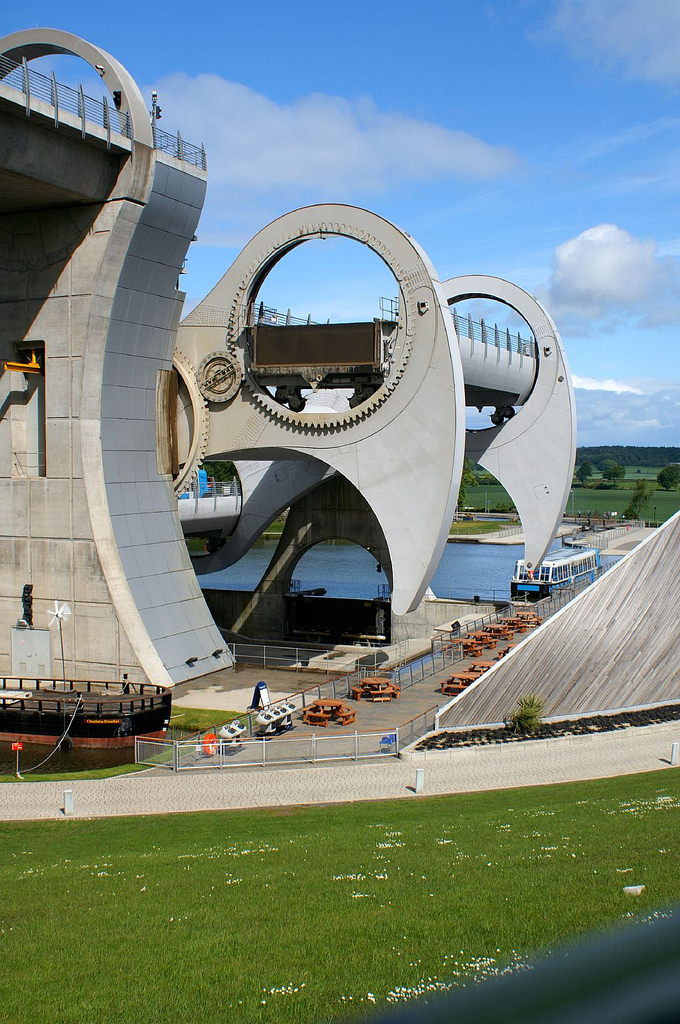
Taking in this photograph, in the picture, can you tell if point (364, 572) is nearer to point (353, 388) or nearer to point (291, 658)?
point (291, 658)

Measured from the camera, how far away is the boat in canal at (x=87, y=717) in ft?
78.7

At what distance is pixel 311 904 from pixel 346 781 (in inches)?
327

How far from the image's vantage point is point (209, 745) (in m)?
20.1

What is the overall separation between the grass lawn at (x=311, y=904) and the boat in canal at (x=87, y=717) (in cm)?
852

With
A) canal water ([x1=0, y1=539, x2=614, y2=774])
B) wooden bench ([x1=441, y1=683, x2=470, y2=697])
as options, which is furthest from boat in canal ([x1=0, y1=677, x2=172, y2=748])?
canal water ([x1=0, y1=539, x2=614, y2=774])

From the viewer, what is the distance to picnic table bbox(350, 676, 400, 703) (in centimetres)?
2511

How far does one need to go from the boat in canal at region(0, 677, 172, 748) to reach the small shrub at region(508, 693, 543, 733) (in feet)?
28.9

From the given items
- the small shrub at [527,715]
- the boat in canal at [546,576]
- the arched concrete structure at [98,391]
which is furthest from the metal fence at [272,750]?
the boat in canal at [546,576]

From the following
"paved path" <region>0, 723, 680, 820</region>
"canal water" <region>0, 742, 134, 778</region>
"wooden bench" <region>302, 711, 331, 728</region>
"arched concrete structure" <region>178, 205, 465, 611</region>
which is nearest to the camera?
"paved path" <region>0, 723, 680, 820</region>

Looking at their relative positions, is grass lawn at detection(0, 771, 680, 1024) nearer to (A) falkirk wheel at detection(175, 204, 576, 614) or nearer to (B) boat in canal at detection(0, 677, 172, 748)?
(B) boat in canal at detection(0, 677, 172, 748)

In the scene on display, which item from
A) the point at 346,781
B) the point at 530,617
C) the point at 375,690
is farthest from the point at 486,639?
the point at 346,781

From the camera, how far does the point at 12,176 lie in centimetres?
2420

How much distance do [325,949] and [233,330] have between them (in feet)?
84.1

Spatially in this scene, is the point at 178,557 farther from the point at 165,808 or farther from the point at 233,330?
the point at 165,808
